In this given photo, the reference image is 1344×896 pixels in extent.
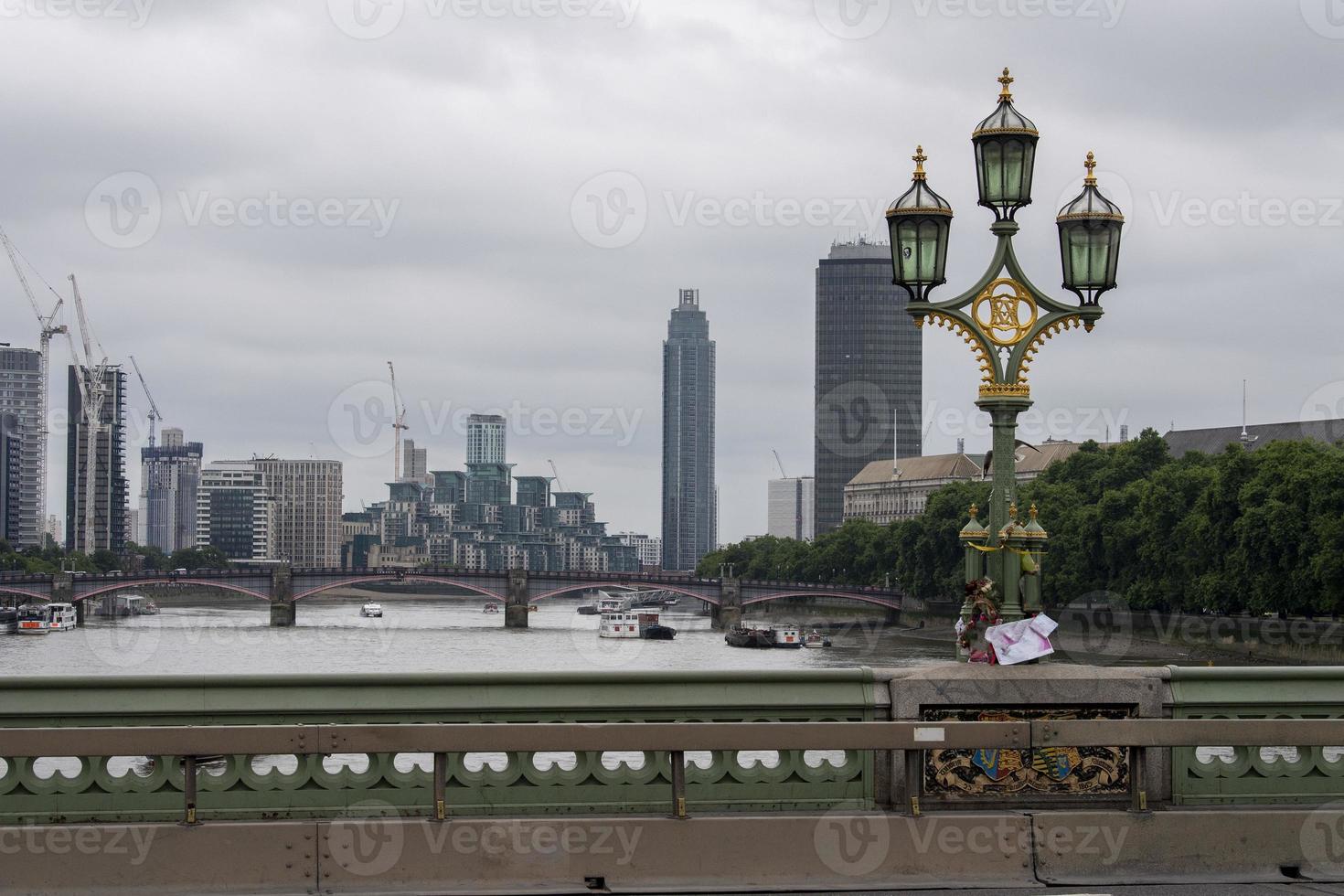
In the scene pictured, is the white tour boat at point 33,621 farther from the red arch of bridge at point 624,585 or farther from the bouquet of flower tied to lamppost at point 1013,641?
the bouquet of flower tied to lamppost at point 1013,641

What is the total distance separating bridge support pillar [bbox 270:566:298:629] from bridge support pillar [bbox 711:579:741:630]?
37648 mm

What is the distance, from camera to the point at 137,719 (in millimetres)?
11883

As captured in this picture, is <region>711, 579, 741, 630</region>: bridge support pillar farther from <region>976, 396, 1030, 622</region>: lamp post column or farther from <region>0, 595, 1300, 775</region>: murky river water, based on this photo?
<region>976, 396, 1030, 622</region>: lamp post column

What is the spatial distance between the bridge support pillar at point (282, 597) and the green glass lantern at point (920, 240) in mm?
138248

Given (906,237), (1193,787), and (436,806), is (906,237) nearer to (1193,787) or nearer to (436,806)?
(1193,787)

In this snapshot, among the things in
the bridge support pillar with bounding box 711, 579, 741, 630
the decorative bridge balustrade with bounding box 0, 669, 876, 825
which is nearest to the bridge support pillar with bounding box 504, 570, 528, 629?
the bridge support pillar with bounding box 711, 579, 741, 630

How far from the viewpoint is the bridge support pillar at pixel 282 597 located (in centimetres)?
15100

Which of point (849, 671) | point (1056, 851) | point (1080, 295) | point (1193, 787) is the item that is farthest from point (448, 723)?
point (1080, 295)

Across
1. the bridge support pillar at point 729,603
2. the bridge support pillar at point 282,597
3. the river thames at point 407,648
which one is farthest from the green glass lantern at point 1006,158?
the bridge support pillar at point 729,603

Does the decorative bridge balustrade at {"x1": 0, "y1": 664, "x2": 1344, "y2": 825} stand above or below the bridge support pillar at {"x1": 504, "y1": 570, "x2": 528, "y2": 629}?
above

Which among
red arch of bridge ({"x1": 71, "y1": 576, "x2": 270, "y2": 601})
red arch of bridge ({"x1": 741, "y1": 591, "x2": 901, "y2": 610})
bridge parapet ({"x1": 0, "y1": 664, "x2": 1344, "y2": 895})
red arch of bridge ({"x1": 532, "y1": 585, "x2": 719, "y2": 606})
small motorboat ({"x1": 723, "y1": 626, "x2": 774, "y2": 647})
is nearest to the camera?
bridge parapet ({"x1": 0, "y1": 664, "x2": 1344, "y2": 895})

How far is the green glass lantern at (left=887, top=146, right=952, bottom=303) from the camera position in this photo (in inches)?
608

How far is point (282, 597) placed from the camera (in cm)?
Answer: 15438

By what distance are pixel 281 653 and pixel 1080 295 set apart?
297 ft
